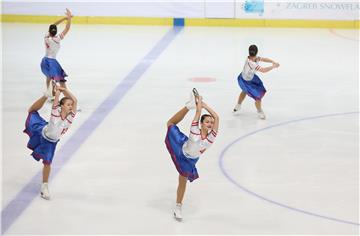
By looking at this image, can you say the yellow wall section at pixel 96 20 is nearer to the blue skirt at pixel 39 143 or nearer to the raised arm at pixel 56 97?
the blue skirt at pixel 39 143

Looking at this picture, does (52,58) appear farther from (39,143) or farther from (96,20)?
(96,20)

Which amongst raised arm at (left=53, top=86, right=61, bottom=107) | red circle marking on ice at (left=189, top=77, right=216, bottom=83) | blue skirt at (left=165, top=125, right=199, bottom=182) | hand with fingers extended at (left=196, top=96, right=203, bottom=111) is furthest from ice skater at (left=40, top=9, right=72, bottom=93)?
hand with fingers extended at (left=196, top=96, right=203, bottom=111)

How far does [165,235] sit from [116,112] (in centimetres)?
443

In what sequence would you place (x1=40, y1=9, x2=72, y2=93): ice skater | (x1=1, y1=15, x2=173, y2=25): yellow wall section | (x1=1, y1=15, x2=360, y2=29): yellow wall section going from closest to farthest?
(x1=40, y1=9, x2=72, y2=93): ice skater → (x1=1, y1=15, x2=360, y2=29): yellow wall section → (x1=1, y1=15, x2=173, y2=25): yellow wall section

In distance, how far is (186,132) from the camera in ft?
34.0

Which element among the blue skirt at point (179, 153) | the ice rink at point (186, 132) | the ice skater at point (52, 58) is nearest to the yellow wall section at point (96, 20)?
the ice rink at point (186, 132)

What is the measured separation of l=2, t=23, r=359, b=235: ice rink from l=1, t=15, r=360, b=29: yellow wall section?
1.63 m

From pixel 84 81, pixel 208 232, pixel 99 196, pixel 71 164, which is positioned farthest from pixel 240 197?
pixel 84 81

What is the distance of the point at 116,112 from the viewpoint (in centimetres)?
1127

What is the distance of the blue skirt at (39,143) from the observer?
25.5 ft

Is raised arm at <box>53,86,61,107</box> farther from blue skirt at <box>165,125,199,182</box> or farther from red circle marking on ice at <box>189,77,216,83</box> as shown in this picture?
red circle marking on ice at <box>189,77,216,83</box>

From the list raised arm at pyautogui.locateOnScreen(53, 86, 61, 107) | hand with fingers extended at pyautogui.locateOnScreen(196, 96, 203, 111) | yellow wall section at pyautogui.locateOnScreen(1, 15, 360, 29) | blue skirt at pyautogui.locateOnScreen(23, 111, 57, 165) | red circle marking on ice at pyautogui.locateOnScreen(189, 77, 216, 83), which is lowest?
yellow wall section at pyautogui.locateOnScreen(1, 15, 360, 29)

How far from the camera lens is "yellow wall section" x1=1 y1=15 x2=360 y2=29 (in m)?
18.2

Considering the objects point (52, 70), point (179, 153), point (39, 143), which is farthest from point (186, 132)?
point (179, 153)
